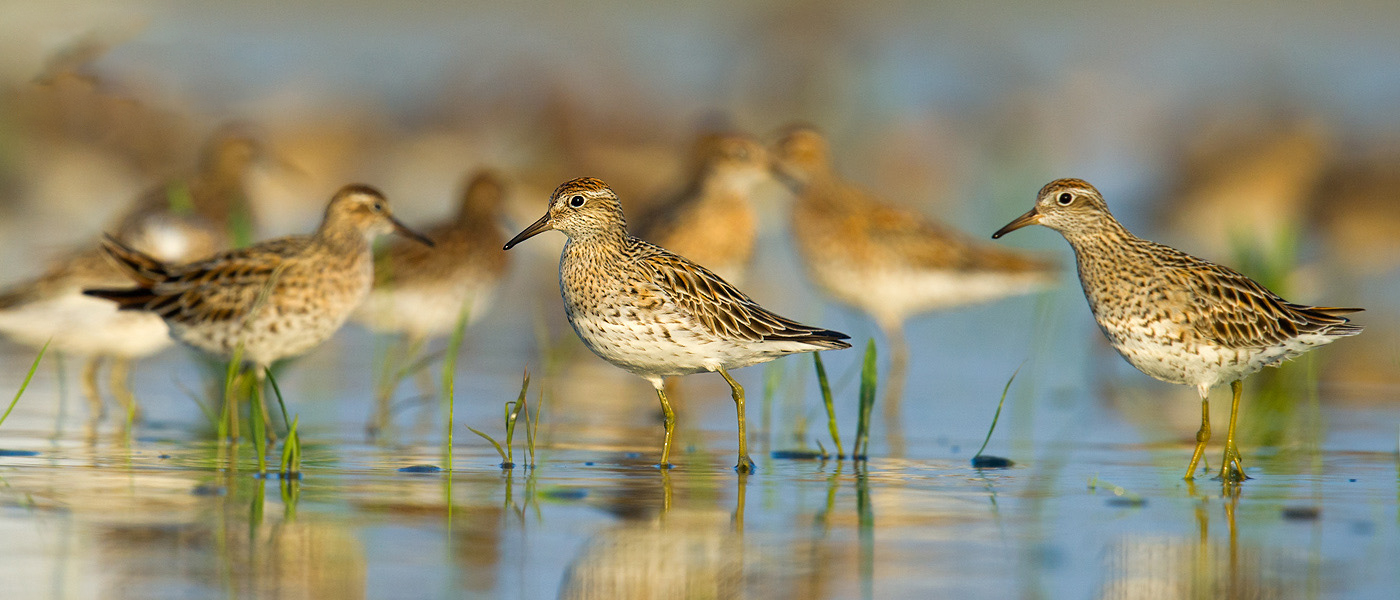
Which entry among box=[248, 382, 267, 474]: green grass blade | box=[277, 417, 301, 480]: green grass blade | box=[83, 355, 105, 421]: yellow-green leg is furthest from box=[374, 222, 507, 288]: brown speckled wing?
box=[277, 417, 301, 480]: green grass blade

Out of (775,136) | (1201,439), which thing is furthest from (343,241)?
(775,136)

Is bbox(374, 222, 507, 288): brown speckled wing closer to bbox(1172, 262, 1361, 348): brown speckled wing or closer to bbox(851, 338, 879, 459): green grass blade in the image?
bbox(851, 338, 879, 459): green grass blade

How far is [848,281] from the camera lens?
1315cm

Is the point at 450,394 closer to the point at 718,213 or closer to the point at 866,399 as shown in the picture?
the point at 866,399

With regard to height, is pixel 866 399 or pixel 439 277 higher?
pixel 439 277

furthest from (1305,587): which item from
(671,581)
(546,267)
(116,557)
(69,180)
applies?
(69,180)

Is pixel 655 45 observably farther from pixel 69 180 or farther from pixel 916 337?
pixel 916 337

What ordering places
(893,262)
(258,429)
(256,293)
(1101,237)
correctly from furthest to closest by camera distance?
(893,262)
(256,293)
(1101,237)
(258,429)

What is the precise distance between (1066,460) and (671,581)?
11.1ft

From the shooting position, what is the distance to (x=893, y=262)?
42.5 feet

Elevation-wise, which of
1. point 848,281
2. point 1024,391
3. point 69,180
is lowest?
point 1024,391

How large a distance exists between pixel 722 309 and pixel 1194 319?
2365mm

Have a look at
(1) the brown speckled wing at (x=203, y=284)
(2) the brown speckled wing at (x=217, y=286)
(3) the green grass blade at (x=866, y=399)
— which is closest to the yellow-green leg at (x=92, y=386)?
(1) the brown speckled wing at (x=203, y=284)

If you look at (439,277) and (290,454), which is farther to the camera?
(439,277)
